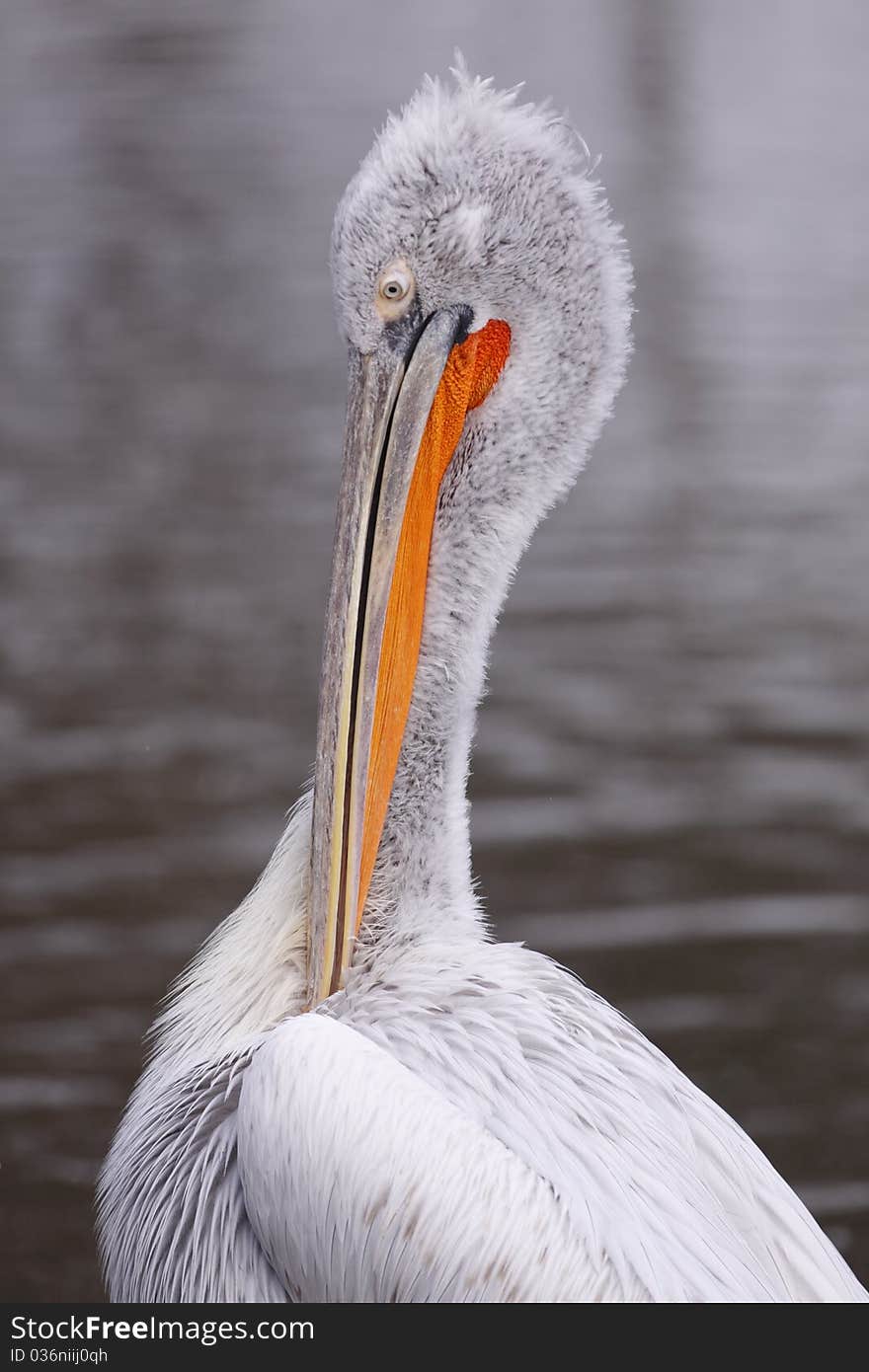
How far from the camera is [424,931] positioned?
7.39 ft

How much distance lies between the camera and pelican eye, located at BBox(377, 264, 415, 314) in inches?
85.4

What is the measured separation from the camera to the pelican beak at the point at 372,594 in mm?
2229

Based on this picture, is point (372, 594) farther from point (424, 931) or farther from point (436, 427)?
point (424, 931)

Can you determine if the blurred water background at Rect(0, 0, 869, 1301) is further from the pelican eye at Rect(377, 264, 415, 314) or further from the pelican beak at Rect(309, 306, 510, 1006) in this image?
the pelican eye at Rect(377, 264, 415, 314)

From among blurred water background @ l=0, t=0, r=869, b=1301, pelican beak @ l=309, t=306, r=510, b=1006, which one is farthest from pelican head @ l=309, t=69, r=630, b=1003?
blurred water background @ l=0, t=0, r=869, b=1301

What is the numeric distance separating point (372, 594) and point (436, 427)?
0.76ft

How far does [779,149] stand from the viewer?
9469 millimetres

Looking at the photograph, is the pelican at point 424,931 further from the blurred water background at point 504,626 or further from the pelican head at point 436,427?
the blurred water background at point 504,626

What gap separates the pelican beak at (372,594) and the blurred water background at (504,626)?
1.50m

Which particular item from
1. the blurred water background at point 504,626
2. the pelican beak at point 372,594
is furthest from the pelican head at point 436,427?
the blurred water background at point 504,626

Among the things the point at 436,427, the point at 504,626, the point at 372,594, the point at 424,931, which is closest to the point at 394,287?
the point at 436,427
